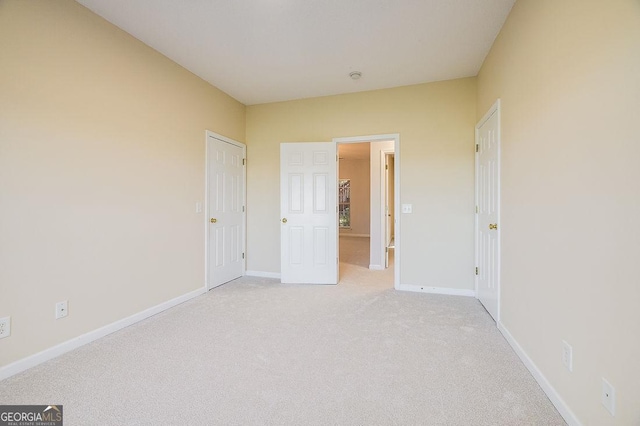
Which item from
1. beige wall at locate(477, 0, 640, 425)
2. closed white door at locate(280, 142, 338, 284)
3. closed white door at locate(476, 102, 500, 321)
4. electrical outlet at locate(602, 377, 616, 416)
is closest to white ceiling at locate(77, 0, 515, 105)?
beige wall at locate(477, 0, 640, 425)

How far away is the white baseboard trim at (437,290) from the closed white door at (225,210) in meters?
2.35

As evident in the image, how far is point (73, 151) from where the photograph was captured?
2.12 m

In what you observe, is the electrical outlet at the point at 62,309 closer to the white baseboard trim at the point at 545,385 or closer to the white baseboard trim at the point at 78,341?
the white baseboard trim at the point at 78,341

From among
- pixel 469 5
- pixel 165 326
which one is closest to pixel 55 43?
pixel 165 326

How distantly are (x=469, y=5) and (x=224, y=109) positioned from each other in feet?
9.89

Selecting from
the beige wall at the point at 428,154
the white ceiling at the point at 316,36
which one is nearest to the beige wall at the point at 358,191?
→ the beige wall at the point at 428,154

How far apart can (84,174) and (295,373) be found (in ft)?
7.18

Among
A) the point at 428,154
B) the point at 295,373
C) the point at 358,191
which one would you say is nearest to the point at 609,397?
the point at 295,373

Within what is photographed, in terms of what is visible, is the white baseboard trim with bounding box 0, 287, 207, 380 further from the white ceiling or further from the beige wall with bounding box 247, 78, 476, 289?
the beige wall with bounding box 247, 78, 476, 289

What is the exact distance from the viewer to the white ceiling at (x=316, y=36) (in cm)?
219

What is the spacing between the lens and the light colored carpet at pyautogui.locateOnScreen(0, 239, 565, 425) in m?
1.46

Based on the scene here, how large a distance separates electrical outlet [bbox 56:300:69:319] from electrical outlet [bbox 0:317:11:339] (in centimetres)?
27

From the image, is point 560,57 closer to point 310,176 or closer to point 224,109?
point 310,176

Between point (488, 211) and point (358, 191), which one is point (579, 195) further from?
point (358, 191)
